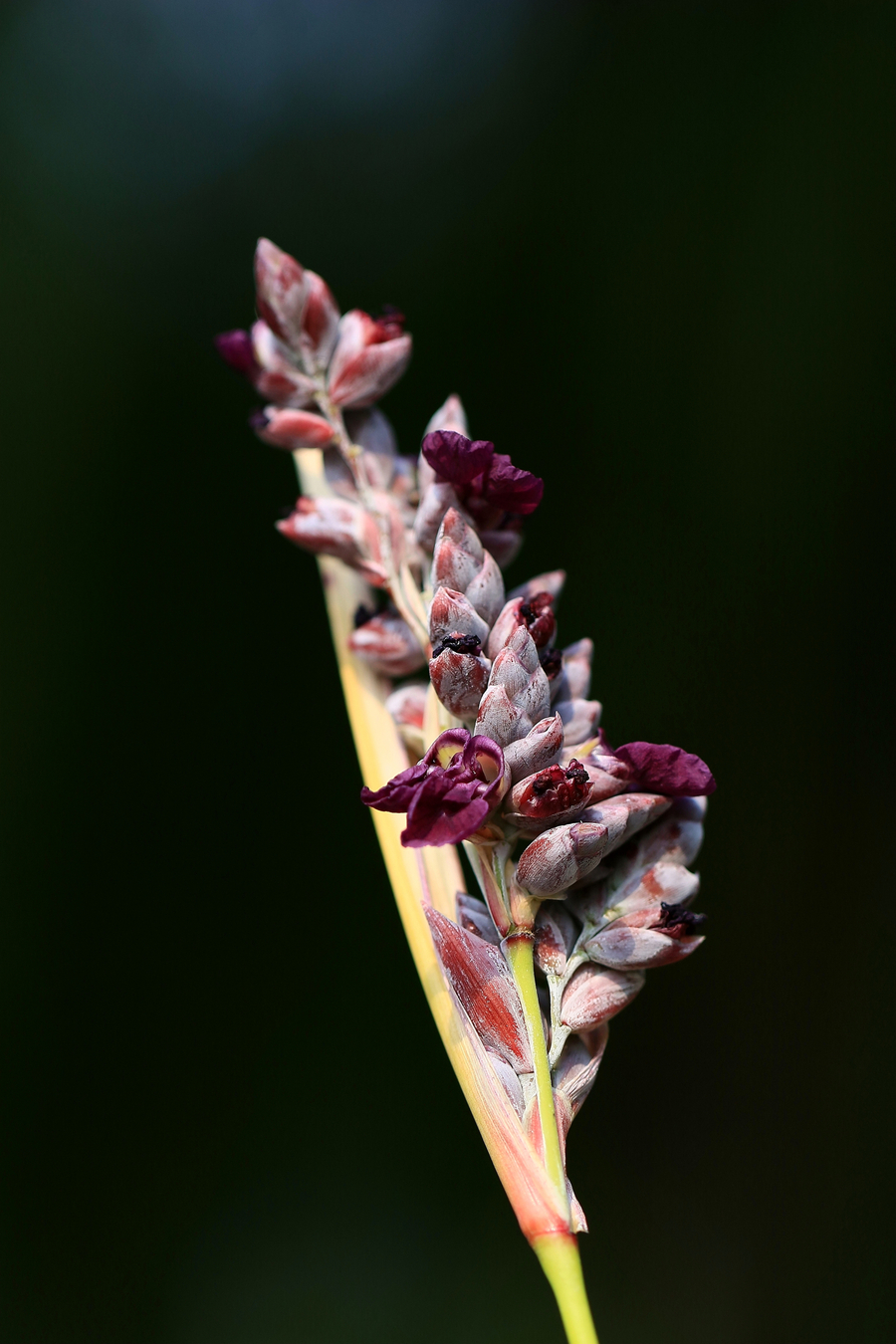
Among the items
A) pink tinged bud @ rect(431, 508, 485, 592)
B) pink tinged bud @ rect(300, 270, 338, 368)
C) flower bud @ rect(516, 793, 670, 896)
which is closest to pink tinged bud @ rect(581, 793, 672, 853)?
flower bud @ rect(516, 793, 670, 896)

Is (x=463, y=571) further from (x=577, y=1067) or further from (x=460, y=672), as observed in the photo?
(x=577, y=1067)

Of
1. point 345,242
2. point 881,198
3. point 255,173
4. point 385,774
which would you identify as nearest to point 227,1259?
point 385,774

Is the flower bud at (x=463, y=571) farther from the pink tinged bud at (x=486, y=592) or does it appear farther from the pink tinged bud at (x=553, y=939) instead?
the pink tinged bud at (x=553, y=939)

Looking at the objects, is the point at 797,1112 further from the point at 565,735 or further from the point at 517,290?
the point at 517,290

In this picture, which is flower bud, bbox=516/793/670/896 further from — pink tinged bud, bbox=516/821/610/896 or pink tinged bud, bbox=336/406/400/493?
pink tinged bud, bbox=336/406/400/493

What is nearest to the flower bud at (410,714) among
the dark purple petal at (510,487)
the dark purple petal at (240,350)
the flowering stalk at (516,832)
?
the flowering stalk at (516,832)

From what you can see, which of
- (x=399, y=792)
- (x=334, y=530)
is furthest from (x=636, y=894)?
(x=334, y=530)
